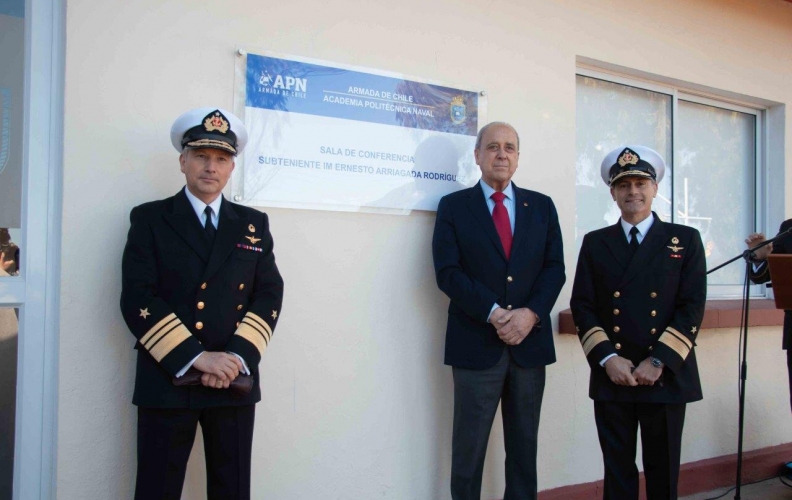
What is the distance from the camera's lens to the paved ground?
12.2ft

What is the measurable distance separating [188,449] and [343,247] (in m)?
1.11

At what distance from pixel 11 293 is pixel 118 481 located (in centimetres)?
85

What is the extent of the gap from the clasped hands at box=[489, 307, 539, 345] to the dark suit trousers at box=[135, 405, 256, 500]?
3.50 ft

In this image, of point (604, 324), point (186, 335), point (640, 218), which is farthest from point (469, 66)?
point (186, 335)

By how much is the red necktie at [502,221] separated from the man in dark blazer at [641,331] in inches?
15.3

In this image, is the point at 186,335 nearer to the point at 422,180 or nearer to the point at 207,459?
the point at 207,459

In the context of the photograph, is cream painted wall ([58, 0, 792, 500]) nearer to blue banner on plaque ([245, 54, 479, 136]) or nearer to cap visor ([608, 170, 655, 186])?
blue banner on plaque ([245, 54, 479, 136])

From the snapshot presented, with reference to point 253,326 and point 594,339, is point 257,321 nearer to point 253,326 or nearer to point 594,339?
point 253,326

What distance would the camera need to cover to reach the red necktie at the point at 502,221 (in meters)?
2.83

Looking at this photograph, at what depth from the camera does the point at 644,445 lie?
2684 mm

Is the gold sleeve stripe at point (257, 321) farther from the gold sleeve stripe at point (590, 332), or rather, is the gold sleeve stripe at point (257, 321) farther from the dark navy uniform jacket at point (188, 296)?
the gold sleeve stripe at point (590, 332)

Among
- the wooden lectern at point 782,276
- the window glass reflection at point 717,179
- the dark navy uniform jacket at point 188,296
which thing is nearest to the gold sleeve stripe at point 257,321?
the dark navy uniform jacket at point 188,296

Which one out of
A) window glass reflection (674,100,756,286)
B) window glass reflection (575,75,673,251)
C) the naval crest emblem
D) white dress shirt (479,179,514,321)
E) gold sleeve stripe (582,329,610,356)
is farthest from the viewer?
window glass reflection (674,100,756,286)

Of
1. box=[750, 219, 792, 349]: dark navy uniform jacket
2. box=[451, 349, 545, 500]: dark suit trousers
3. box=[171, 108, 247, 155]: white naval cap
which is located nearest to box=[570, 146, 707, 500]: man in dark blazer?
box=[451, 349, 545, 500]: dark suit trousers
